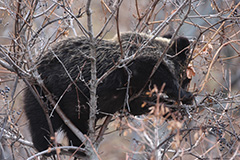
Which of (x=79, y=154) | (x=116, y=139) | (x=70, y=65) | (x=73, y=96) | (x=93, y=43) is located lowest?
(x=116, y=139)

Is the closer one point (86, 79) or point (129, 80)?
point (129, 80)

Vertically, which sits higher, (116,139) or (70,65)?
(70,65)

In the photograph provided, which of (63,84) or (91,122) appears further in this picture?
(63,84)

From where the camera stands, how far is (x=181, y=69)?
4945mm

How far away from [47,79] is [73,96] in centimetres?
41

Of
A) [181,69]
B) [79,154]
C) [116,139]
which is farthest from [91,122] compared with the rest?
[116,139]

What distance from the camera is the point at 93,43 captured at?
12.0 ft

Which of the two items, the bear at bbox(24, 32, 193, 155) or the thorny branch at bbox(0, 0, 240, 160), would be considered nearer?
the thorny branch at bbox(0, 0, 240, 160)

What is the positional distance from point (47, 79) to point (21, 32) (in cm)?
87

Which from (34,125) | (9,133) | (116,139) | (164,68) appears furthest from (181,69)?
(116,139)

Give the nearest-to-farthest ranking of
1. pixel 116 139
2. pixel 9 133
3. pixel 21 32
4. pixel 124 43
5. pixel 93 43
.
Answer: pixel 93 43, pixel 21 32, pixel 9 133, pixel 124 43, pixel 116 139

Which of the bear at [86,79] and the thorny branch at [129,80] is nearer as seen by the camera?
the thorny branch at [129,80]

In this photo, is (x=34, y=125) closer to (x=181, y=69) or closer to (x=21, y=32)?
(x=21, y=32)

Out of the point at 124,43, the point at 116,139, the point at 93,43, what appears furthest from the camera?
the point at 116,139
